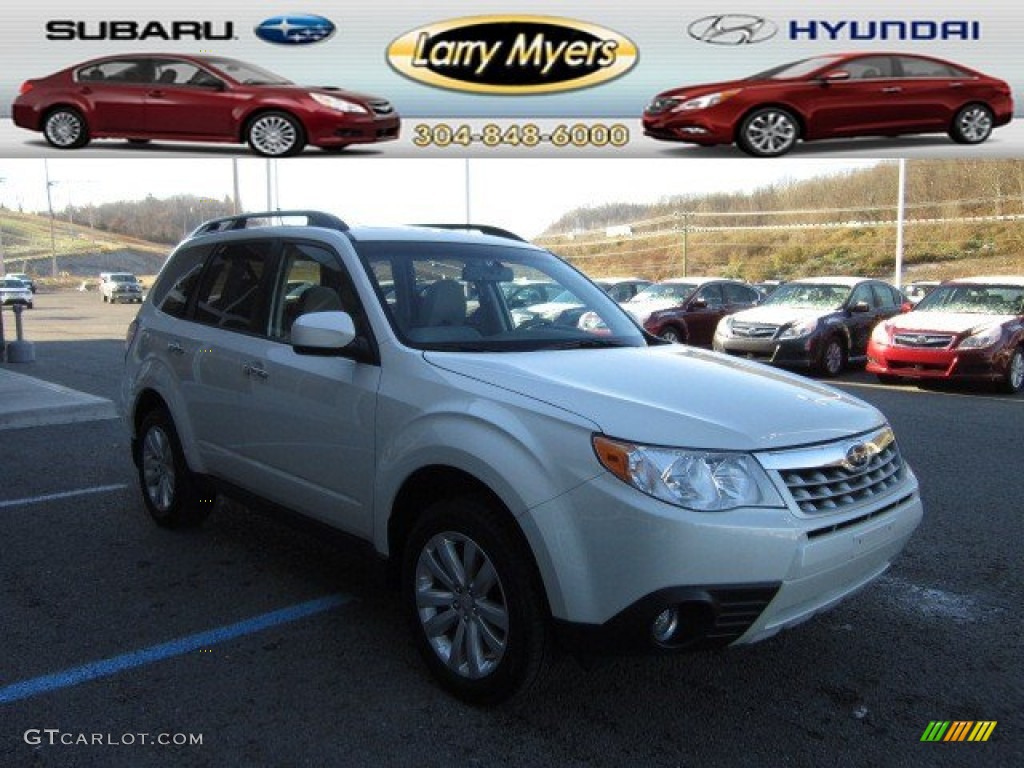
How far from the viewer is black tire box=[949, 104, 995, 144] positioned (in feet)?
53.1

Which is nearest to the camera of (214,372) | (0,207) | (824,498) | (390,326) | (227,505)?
(824,498)

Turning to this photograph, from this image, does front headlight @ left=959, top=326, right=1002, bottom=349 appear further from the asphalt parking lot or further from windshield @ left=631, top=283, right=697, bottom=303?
the asphalt parking lot

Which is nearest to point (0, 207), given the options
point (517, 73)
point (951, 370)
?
point (517, 73)

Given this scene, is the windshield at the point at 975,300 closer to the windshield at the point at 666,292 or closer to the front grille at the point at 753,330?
the front grille at the point at 753,330

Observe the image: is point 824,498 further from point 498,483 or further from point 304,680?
point 304,680

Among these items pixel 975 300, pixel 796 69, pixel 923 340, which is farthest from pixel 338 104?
pixel 975 300

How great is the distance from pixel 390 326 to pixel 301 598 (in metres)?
1.52

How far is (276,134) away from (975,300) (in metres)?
10.8

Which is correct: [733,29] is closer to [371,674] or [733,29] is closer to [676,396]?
[676,396]

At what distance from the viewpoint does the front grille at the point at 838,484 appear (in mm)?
2982

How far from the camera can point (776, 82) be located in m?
15.0

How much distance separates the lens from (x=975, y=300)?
12.8m

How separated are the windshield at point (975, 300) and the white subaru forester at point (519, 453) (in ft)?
32.5

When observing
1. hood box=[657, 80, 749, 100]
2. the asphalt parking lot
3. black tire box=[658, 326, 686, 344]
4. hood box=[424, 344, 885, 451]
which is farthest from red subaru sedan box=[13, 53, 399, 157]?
hood box=[424, 344, 885, 451]
